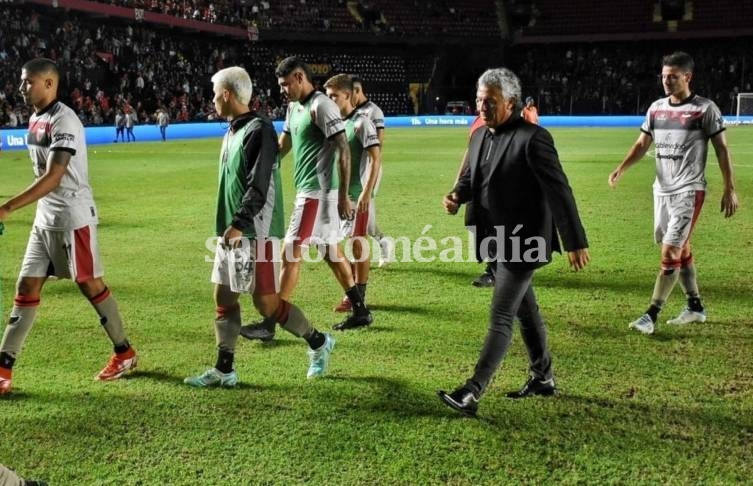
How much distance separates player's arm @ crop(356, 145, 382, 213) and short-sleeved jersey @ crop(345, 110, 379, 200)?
4 cm

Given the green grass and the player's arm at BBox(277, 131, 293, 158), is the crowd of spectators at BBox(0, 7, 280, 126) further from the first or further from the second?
the player's arm at BBox(277, 131, 293, 158)

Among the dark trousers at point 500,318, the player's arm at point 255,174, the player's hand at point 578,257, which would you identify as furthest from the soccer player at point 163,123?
the player's hand at point 578,257

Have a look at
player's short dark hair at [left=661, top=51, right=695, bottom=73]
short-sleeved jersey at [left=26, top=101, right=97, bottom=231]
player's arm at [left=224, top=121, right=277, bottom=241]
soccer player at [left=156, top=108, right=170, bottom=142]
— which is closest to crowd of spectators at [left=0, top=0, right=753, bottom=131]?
soccer player at [left=156, top=108, right=170, bottom=142]

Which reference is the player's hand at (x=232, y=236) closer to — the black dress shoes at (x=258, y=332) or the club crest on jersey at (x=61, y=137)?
the club crest on jersey at (x=61, y=137)

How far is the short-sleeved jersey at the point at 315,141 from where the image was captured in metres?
5.34

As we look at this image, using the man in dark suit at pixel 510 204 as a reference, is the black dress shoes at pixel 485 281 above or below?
below

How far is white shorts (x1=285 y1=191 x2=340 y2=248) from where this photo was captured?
5.69 meters

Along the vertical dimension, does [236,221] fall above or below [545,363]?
above

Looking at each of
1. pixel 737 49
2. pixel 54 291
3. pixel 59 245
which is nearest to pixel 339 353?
pixel 59 245

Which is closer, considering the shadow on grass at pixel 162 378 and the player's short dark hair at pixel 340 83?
the shadow on grass at pixel 162 378

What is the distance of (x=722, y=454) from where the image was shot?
3.82m

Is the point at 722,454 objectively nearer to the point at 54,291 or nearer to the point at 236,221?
the point at 236,221

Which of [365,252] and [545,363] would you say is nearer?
[545,363]

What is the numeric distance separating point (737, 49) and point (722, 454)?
51.6m
